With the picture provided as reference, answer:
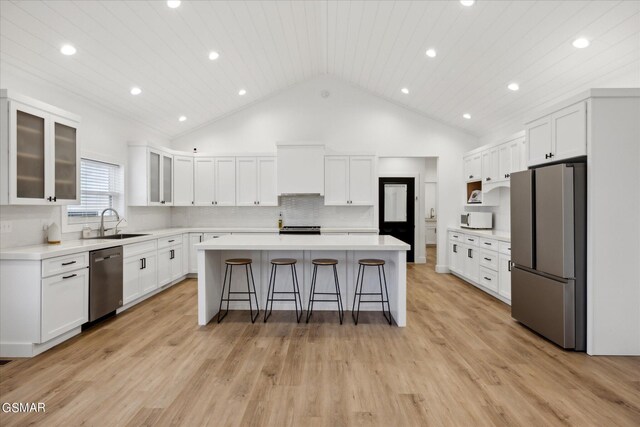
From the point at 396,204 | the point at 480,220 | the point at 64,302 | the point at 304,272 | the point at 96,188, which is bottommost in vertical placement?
the point at 64,302

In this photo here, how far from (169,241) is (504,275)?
5.03 metres

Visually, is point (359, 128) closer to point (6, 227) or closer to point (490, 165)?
point (490, 165)

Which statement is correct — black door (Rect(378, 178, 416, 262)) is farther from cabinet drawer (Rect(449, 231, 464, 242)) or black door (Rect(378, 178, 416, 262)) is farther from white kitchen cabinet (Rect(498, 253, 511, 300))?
white kitchen cabinet (Rect(498, 253, 511, 300))

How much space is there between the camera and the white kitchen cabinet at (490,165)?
5297mm

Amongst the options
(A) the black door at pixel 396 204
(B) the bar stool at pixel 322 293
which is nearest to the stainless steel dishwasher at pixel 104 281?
(B) the bar stool at pixel 322 293

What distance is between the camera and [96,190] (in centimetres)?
472

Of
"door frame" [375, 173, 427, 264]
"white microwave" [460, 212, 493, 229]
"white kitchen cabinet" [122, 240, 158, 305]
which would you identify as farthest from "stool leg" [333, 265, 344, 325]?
"door frame" [375, 173, 427, 264]

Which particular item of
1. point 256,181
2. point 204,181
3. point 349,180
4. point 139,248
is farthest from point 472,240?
point 139,248

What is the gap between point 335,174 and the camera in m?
6.36

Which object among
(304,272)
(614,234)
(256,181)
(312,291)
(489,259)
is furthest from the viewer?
(256,181)

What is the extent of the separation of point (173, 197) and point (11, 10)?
3.73 metres

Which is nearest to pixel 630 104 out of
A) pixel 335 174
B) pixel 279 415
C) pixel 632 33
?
pixel 632 33

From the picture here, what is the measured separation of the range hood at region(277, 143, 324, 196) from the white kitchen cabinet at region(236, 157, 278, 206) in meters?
0.29

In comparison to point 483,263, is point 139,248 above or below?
above
